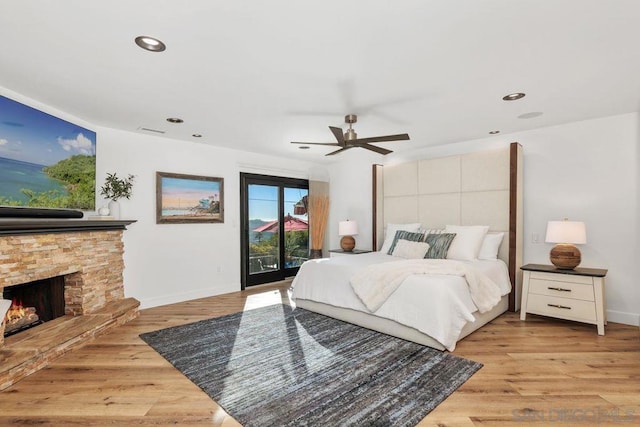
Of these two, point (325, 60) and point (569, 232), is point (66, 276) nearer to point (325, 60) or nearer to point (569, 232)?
point (325, 60)

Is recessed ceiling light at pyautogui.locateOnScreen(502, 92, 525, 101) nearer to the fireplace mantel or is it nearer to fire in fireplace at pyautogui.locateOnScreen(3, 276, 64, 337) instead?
the fireplace mantel

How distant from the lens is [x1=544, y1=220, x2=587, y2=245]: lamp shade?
3.50m

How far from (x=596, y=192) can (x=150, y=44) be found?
4.72 metres

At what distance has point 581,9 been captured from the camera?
5.84 ft

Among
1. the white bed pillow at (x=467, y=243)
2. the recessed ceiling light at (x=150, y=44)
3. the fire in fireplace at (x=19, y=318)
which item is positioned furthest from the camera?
the white bed pillow at (x=467, y=243)

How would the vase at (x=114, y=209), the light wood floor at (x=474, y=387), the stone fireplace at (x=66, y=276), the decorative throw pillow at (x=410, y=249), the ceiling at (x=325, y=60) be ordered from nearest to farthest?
the ceiling at (x=325, y=60) < the light wood floor at (x=474, y=387) < the stone fireplace at (x=66, y=276) < the vase at (x=114, y=209) < the decorative throw pillow at (x=410, y=249)

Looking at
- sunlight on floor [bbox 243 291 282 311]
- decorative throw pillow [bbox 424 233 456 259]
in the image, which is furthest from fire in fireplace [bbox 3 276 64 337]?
decorative throw pillow [bbox 424 233 456 259]

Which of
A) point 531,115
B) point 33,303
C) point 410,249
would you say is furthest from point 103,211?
point 531,115

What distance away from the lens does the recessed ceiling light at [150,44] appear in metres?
2.07

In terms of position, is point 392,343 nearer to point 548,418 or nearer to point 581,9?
point 548,418

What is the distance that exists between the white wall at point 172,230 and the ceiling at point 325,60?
1.99ft

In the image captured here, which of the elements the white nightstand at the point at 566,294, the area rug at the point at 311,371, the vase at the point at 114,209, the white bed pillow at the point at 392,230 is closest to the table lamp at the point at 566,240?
the white nightstand at the point at 566,294

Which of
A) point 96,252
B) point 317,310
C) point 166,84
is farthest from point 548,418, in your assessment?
point 96,252

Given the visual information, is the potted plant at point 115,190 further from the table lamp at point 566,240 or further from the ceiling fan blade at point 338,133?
the table lamp at point 566,240
